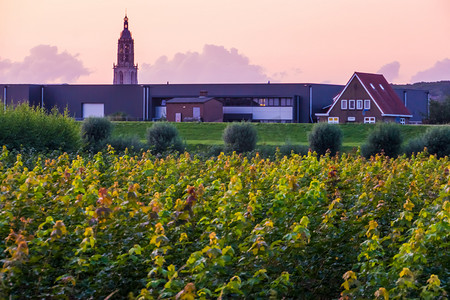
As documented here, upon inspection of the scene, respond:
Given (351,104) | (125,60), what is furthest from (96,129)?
(125,60)

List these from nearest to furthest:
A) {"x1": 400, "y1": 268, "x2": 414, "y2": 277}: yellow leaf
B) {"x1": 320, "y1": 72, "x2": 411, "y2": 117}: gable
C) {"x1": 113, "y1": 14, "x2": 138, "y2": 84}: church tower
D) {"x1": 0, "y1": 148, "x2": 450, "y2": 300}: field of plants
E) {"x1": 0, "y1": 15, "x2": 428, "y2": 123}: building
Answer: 1. {"x1": 400, "y1": 268, "x2": 414, "y2": 277}: yellow leaf
2. {"x1": 0, "y1": 148, "x2": 450, "y2": 300}: field of plants
3. {"x1": 320, "y1": 72, "x2": 411, "y2": 117}: gable
4. {"x1": 0, "y1": 15, "x2": 428, "y2": 123}: building
5. {"x1": 113, "y1": 14, "x2": 138, "y2": 84}: church tower

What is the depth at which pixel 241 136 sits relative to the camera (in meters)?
41.0

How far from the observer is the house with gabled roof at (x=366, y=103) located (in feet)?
225

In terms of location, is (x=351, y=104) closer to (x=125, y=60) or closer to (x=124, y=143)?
(x=124, y=143)

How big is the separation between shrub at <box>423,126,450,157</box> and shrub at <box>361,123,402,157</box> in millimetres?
1496

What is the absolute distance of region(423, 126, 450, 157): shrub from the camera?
39.2m

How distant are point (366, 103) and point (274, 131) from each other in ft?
58.5

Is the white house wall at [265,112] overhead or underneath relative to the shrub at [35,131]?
overhead

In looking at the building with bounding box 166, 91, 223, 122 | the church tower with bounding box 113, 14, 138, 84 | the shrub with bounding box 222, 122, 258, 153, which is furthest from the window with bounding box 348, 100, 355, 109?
the church tower with bounding box 113, 14, 138, 84

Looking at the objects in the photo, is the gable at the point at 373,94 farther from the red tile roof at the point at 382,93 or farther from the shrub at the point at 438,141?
the shrub at the point at 438,141

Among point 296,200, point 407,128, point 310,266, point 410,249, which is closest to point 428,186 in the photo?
point 296,200

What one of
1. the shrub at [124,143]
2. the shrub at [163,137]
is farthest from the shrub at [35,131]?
the shrub at [163,137]

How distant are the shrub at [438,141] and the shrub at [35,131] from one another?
18.4 meters

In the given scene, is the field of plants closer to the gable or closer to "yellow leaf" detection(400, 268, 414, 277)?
"yellow leaf" detection(400, 268, 414, 277)
